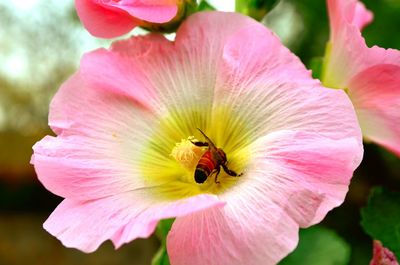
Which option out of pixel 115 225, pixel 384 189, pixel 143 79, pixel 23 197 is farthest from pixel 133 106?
pixel 23 197

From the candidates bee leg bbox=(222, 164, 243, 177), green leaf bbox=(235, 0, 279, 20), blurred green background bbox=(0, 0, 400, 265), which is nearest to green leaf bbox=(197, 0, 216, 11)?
green leaf bbox=(235, 0, 279, 20)

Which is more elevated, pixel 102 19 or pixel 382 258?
pixel 102 19

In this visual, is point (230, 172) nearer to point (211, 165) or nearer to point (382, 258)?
point (211, 165)

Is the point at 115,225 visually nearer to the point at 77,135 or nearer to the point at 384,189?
the point at 77,135

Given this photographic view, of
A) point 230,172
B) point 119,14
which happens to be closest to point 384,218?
point 230,172

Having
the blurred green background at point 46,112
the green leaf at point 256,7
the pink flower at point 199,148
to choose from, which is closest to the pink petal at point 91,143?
the pink flower at point 199,148

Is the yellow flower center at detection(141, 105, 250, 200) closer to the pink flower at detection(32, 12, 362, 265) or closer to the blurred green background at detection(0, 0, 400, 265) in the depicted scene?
the pink flower at detection(32, 12, 362, 265)
